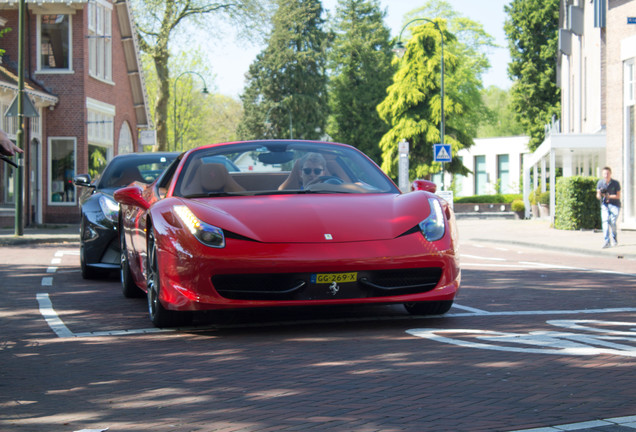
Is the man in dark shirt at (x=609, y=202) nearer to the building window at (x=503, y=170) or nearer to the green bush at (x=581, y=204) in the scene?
the green bush at (x=581, y=204)

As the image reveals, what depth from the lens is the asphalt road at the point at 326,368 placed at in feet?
14.0

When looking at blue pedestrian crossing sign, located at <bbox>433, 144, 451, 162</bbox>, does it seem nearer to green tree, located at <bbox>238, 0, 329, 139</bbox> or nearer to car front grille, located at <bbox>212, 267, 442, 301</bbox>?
car front grille, located at <bbox>212, 267, 442, 301</bbox>

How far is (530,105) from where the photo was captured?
61.3 m

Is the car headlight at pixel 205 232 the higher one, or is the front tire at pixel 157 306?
the car headlight at pixel 205 232

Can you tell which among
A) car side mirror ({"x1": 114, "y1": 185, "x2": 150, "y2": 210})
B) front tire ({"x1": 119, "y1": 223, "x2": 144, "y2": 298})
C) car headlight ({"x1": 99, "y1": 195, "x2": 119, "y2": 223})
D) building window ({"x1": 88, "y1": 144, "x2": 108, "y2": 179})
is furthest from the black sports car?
building window ({"x1": 88, "y1": 144, "x2": 108, "y2": 179})

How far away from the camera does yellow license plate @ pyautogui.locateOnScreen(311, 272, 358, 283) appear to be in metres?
6.48

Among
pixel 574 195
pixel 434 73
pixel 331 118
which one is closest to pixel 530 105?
pixel 434 73

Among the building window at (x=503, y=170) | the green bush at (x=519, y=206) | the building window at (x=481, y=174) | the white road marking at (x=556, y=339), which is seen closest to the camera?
the white road marking at (x=556, y=339)

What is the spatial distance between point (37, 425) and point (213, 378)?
1202mm

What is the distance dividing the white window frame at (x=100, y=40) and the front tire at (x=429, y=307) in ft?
94.2

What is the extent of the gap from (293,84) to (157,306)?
235 feet

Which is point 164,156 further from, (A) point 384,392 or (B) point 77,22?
(B) point 77,22

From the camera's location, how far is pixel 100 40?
36.4 m

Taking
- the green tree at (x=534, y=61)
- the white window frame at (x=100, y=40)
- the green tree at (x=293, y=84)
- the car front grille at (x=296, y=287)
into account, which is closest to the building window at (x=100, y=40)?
the white window frame at (x=100, y=40)
